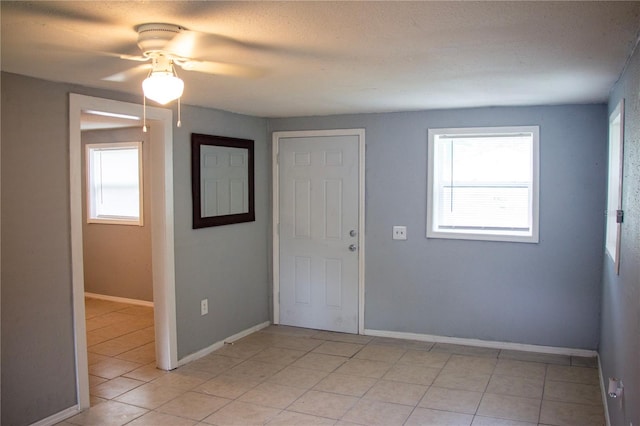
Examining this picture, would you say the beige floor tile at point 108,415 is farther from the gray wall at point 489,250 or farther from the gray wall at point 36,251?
the gray wall at point 489,250

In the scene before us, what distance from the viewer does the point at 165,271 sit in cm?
419

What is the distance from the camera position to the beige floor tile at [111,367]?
4184 millimetres

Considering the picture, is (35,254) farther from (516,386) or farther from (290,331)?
(516,386)

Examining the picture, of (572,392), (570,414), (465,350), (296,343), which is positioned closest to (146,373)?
(296,343)

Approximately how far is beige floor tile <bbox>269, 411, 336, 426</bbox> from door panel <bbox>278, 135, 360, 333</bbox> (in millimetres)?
1867

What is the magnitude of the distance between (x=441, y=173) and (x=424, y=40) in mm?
2650

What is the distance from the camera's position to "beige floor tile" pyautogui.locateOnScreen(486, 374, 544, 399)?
3771 millimetres

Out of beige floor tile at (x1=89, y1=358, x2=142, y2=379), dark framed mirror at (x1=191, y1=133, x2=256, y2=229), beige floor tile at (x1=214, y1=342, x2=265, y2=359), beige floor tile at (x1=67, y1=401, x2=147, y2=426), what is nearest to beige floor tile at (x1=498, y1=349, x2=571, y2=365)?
beige floor tile at (x1=214, y1=342, x2=265, y2=359)

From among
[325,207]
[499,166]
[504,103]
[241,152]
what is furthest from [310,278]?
[504,103]

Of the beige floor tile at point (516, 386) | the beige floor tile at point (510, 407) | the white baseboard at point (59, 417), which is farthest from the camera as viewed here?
the beige floor tile at point (516, 386)

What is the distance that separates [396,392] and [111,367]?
2268 millimetres

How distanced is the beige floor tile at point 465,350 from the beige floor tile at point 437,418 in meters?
1.24

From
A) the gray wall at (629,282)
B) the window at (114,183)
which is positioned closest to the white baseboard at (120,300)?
the window at (114,183)

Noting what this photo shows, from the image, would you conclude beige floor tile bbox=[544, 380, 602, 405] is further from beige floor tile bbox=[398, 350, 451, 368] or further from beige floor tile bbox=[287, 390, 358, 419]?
beige floor tile bbox=[287, 390, 358, 419]
